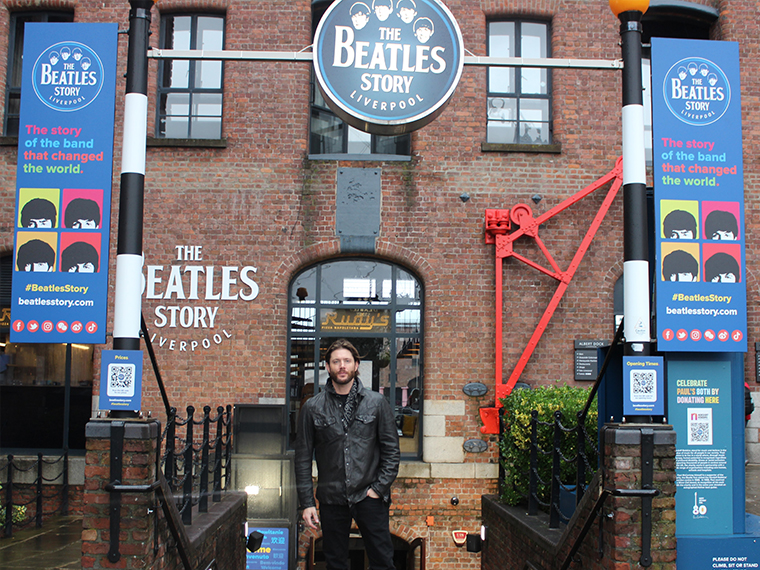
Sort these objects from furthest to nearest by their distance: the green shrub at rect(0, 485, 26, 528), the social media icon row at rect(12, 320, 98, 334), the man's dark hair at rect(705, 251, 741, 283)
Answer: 1. the green shrub at rect(0, 485, 26, 528)
2. the social media icon row at rect(12, 320, 98, 334)
3. the man's dark hair at rect(705, 251, 741, 283)

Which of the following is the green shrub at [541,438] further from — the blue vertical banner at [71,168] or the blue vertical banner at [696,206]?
the blue vertical banner at [71,168]

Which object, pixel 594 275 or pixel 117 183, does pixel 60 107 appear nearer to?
pixel 117 183

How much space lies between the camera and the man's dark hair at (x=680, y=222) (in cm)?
528

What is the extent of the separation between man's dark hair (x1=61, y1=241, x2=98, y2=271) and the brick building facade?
4507 mm

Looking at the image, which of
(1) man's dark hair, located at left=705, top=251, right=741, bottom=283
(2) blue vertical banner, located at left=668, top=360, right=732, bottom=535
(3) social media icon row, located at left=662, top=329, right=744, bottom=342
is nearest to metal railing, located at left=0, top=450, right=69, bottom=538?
(2) blue vertical banner, located at left=668, top=360, right=732, bottom=535

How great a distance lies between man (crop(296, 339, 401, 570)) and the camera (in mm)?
4434

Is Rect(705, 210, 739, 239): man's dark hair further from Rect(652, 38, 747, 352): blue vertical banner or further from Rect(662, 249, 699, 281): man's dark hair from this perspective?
Rect(662, 249, 699, 281): man's dark hair

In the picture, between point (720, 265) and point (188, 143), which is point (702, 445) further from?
point (188, 143)

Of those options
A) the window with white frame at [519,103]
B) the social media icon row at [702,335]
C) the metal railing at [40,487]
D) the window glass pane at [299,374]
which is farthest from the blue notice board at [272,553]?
the window with white frame at [519,103]

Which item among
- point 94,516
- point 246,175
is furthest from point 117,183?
point 94,516

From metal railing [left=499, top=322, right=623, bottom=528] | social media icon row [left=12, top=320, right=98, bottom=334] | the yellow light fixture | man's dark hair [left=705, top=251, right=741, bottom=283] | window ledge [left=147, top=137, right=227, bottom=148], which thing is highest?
window ledge [left=147, top=137, right=227, bottom=148]

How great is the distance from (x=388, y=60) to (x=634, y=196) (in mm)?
2182

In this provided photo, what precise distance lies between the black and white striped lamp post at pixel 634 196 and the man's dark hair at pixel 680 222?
0.82ft

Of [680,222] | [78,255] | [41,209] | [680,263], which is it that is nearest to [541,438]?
[680,263]
